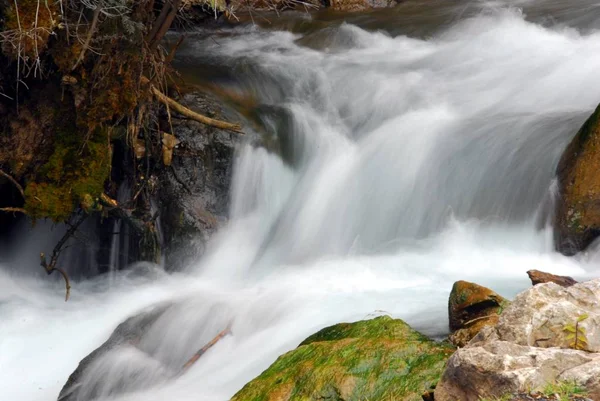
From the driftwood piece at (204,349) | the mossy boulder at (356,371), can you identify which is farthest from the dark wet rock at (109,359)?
the mossy boulder at (356,371)

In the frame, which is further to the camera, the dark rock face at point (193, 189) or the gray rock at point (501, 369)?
the dark rock face at point (193, 189)

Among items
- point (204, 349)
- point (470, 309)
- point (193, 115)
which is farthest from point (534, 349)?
point (193, 115)

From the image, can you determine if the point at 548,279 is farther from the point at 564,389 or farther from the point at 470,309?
the point at 564,389

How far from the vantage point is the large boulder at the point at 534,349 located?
2.45m

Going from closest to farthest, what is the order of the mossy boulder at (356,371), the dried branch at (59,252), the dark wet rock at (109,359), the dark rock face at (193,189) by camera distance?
1. the mossy boulder at (356,371)
2. the dark wet rock at (109,359)
3. the dried branch at (59,252)
4. the dark rock face at (193,189)

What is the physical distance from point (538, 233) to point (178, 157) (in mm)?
3788

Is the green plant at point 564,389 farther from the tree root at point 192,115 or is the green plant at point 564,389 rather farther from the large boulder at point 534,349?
the tree root at point 192,115

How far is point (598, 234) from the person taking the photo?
240 inches

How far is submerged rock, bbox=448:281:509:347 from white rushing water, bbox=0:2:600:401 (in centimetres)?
24

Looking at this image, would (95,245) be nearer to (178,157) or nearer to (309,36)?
(178,157)

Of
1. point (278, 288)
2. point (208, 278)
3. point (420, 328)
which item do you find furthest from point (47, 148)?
point (420, 328)

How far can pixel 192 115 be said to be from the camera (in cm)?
684

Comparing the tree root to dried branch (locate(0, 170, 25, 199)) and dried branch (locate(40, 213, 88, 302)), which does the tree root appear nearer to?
dried branch (locate(40, 213, 88, 302))

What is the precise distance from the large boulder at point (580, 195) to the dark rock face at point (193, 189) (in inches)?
136
